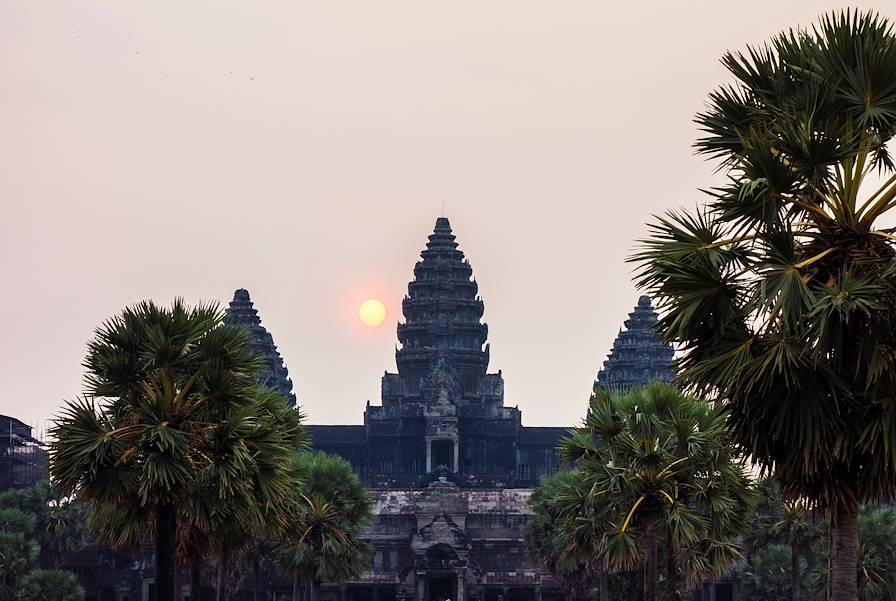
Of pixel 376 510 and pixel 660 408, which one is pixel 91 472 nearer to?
pixel 660 408

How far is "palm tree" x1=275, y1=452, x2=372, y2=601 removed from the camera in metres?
57.7

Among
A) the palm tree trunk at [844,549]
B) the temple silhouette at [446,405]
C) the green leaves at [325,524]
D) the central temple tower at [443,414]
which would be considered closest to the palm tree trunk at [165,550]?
the palm tree trunk at [844,549]

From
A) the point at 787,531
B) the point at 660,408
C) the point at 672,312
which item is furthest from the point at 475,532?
the point at 672,312

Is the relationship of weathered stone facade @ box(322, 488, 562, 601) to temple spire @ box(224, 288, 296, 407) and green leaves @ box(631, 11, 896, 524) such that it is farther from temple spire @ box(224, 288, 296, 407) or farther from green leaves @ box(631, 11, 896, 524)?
green leaves @ box(631, 11, 896, 524)

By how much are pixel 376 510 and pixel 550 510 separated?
4320 cm

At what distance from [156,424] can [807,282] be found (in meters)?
14.8

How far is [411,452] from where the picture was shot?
14912cm

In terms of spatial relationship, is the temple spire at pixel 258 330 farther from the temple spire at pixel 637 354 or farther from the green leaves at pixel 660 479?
the green leaves at pixel 660 479

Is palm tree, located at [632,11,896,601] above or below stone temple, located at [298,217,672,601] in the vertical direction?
below

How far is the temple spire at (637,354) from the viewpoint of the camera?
160375 millimetres

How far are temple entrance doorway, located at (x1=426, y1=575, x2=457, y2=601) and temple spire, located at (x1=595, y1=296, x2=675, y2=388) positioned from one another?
56.8 m

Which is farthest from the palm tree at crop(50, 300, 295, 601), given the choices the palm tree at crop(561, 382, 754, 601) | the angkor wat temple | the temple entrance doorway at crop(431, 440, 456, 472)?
the temple entrance doorway at crop(431, 440, 456, 472)

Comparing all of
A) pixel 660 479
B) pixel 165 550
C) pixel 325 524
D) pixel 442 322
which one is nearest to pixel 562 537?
pixel 325 524

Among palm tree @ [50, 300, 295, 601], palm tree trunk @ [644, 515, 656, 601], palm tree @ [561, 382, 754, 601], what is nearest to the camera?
palm tree @ [50, 300, 295, 601]
